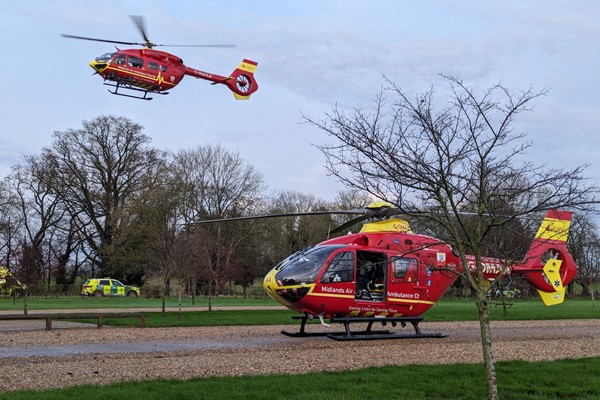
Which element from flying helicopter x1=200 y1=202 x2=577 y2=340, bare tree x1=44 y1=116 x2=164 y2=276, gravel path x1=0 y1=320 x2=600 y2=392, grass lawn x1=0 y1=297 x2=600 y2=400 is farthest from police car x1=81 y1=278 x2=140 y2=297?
grass lawn x1=0 y1=297 x2=600 y2=400

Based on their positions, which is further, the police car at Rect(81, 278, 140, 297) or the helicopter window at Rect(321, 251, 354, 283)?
the police car at Rect(81, 278, 140, 297)

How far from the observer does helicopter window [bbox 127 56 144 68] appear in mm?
24163

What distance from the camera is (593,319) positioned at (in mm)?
27203

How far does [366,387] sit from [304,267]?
7.02 meters

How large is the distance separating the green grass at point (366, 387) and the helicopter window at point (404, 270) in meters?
6.19

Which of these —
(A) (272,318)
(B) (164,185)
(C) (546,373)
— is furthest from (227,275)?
(C) (546,373)

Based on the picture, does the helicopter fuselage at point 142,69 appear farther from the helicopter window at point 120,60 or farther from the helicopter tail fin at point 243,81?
the helicopter tail fin at point 243,81

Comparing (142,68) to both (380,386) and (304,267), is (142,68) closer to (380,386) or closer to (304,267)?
(304,267)

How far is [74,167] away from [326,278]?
42289 millimetres

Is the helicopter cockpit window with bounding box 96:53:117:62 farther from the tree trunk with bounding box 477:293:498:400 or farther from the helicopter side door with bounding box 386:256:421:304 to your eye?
the tree trunk with bounding box 477:293:498:400

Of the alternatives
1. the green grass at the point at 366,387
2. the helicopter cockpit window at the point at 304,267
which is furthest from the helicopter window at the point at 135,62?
the green grass at the point at 366,387

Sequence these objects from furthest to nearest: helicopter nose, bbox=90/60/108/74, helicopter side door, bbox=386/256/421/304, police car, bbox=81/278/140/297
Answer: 1. police car, bbox=81/278/140/297
2. helicopter nose, bbox=90/60/108/74
3. helicopter side door, bbox=386/256/421/304

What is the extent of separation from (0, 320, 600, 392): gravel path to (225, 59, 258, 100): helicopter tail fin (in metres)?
13.5

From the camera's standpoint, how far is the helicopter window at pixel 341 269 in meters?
15.6
